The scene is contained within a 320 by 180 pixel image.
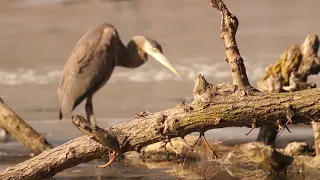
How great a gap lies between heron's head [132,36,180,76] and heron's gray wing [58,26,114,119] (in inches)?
32.8

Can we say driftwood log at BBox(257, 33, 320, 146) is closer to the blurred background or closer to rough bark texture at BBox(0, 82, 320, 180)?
the blurred background

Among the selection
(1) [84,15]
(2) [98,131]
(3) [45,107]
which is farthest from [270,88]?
(1) [84,15]

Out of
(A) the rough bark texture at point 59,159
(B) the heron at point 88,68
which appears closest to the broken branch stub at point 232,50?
(A) the rough bark texture at point 59,159

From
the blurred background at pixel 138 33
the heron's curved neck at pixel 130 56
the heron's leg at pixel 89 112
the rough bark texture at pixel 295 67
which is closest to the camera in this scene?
the rough bark texture at pixel 295 67

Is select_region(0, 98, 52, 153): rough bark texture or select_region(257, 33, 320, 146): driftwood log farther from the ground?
select_region(257, 33, 320, 146): driftwood log

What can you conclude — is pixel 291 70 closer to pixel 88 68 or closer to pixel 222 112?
pixel 88 68

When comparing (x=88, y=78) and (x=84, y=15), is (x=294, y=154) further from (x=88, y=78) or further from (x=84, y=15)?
(x=84, y=15)

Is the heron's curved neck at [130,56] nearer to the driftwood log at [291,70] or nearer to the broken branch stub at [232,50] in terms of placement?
the driftwood log at [291,70]

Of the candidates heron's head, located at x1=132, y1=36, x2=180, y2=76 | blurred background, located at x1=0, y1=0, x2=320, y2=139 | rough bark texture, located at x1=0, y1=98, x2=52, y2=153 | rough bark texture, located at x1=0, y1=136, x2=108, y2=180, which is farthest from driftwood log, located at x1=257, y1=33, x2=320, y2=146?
heron's head, located at x1=132, y1=36, x2=180, y2=76

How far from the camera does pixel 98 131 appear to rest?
4.76 m

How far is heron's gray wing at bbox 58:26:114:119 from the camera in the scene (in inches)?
366

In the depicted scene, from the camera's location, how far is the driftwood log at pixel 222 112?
15.8ft

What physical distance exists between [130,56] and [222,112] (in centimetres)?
574

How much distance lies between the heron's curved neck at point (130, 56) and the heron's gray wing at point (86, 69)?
0.53 m
